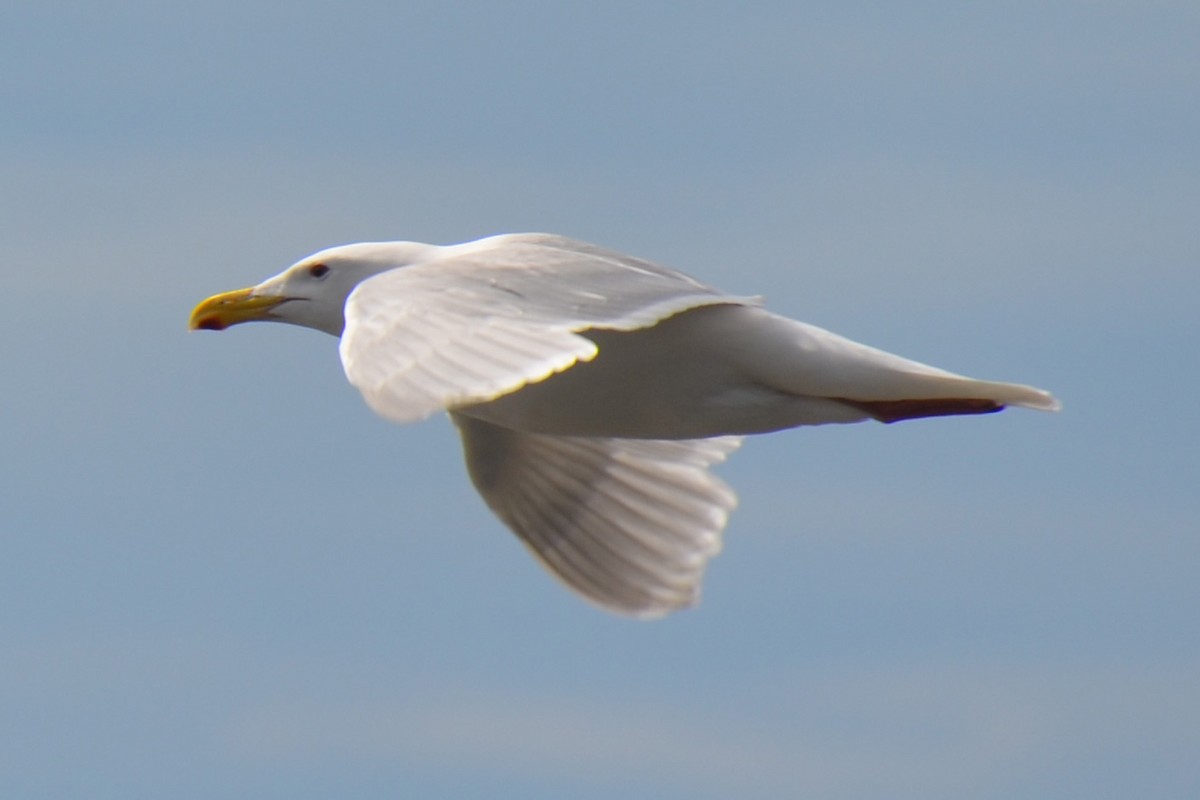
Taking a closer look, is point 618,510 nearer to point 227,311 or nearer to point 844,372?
point 227,311

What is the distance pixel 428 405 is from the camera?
929 cm

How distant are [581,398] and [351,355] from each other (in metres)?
2.38

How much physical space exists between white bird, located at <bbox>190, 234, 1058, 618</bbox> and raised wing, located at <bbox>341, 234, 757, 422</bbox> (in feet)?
0.04

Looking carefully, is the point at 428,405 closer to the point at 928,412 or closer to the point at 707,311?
the point at 707,311

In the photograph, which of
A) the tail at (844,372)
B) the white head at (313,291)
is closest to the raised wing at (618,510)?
the white head at (313,291)

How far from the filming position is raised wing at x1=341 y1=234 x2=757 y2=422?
9602mm

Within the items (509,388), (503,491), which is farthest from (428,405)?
(503,491)

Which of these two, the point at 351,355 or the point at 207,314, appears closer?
the point at 351,355

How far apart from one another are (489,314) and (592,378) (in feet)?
6.00

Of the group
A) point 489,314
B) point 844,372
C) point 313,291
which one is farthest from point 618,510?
point 489,314

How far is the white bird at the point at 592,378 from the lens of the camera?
33.1 feet

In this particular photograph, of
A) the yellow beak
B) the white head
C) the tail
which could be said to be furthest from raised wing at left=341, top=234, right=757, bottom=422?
the yellow beak

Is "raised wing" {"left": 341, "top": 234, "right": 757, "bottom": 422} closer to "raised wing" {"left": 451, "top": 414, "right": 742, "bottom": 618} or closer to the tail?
the tail

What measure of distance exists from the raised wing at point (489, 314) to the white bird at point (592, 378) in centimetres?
1
